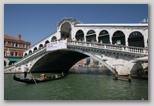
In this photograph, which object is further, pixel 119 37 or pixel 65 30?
pixel 65 30

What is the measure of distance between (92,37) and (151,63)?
4.42 m

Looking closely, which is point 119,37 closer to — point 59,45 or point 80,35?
point 80,35

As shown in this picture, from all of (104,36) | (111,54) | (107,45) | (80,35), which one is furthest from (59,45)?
(111,54)

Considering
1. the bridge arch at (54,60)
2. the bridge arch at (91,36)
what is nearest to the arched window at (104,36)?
the bridge arch at (91,36)

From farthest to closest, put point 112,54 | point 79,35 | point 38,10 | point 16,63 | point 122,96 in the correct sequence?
1. point 16,63
2. point 79,35
3. point 112,54
4. point 38,10
5. point 122,96

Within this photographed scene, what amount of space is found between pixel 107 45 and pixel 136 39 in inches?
41.8

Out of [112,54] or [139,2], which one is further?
[112,54]

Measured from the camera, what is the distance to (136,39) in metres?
6.47

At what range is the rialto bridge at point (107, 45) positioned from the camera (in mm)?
5801

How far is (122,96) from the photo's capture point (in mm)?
3955

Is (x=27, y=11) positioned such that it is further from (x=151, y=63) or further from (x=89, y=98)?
(x=151, y=63)

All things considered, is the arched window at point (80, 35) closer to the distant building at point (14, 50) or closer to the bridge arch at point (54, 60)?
the bridge arch at point (54, 60)

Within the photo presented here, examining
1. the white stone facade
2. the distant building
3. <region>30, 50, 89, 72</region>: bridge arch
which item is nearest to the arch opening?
the white stone facade

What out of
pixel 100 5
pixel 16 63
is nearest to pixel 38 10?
pixel 100 5
